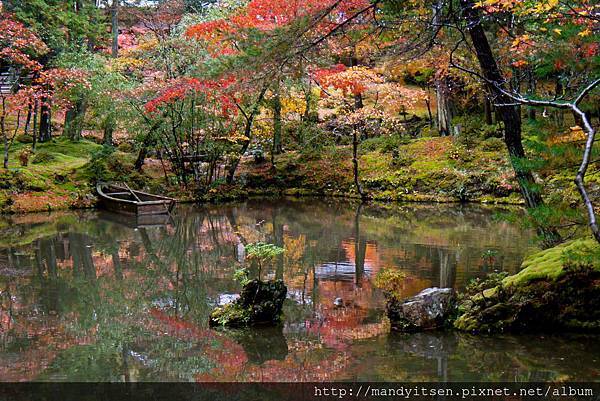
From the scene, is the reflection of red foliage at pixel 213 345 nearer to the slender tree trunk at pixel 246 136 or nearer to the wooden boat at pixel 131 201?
the wooden boat at pixel 131 201

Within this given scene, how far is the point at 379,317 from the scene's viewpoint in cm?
703

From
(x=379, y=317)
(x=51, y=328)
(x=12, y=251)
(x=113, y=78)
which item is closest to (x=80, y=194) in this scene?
(x=113, y=78)

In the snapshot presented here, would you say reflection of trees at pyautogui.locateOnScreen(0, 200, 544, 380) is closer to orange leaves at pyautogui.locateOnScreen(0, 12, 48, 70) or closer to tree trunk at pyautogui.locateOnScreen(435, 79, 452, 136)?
orange leaves at pyautogui.locateOnScreen(0, 12, 48, 70)

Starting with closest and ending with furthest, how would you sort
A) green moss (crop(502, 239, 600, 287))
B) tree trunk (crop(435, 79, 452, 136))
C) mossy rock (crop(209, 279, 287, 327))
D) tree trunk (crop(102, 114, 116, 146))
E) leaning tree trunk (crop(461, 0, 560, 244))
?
green moss (crop(502, 239, 600, 287)) < mossy rock (crop(209, 279, 287, 327)) < leaning tree trunk (crop(461, 0, 560, 244)) < tree trunk (crop(102, 114, 116, 146)) < tree trunk (crop(435, 79, 452, 136))

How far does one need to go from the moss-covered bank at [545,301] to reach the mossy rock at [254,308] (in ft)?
7.06

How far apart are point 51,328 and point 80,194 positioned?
14.2 metres

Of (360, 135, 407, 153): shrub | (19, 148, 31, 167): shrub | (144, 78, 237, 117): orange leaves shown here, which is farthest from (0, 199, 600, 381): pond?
(360, 135, 407, 153): shrub

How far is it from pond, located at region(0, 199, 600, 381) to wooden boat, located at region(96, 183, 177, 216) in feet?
5.52

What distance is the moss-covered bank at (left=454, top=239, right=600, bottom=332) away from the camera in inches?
238

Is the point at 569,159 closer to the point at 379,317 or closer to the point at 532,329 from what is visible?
the point at 532,329

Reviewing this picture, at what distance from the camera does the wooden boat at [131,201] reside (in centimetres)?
1734

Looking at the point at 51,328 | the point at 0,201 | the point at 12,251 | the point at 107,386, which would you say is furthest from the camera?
the point at 0,201

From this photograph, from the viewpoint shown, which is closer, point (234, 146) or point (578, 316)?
point (578, 316)

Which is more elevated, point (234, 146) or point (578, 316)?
point (234, 146)
